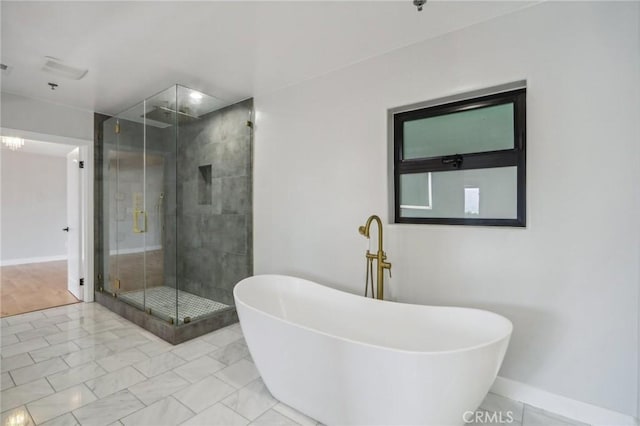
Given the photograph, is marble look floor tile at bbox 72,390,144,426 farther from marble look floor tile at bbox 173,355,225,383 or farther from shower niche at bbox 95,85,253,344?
shower niche at bbox 95,85,253,344

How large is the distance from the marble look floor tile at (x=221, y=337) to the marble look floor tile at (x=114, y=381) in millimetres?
631

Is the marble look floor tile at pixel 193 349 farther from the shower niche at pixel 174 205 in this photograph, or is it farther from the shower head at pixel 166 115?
the shower head at pixel 166 115

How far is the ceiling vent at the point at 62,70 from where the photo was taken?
244 cm

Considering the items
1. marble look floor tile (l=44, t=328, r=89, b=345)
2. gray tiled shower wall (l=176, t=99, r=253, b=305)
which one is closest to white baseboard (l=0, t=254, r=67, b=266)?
marble look floor tile (l=44, t=328, r=89, b=345)

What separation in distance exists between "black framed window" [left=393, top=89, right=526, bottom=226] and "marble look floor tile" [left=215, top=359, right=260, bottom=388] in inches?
64.3

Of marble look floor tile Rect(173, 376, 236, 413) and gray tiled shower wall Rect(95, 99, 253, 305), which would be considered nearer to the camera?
marble look floor tile Rect(173, 376, 236, 413)

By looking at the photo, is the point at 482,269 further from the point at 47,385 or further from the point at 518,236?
the point at 47,385

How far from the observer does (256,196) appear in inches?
126

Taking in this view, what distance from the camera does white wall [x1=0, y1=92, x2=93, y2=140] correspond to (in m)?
3.01

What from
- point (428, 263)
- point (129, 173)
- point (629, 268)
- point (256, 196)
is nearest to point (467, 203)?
point (428, 263)

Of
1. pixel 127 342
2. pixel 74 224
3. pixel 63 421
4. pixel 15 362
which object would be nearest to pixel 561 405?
pixel 63 421

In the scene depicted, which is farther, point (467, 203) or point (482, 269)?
point (467, 203)

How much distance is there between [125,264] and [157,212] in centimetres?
82

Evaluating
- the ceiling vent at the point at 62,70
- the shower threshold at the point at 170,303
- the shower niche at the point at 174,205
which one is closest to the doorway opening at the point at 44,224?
the shower niche at the point at 174,205
